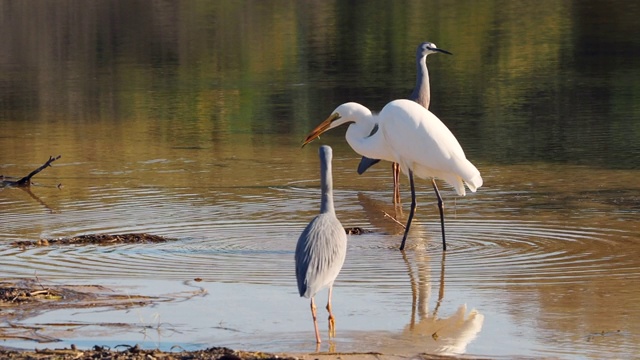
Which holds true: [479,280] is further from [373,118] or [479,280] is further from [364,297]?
[373,118]

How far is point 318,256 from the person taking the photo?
669 cm

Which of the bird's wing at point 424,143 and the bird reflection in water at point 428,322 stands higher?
the bird's wing at point 424,143

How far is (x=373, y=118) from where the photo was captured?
34.2ft

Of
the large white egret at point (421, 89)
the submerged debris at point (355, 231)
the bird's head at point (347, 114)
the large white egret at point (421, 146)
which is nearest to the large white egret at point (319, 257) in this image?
the large white egret at point (421, 146)

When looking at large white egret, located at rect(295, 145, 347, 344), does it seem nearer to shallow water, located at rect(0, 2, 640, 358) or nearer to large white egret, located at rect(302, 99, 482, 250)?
shallow water, located at rect(0, 2, 640, 358)

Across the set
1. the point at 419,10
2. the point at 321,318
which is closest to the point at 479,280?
the point at 321,318

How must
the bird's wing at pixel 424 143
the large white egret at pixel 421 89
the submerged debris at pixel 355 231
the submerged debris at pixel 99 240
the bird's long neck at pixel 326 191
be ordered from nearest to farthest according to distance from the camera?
the bird's long neck at pixel 326 191
the bird's wing at pixel 424 143
the submerged debris at pixel 99 240
the submerged debris at pixel 355 231
the large white egret at pixel 421 89

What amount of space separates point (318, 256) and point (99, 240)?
361 cm

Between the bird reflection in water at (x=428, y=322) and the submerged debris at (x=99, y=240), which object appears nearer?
the bird reflection in water at (x=428, y=322)

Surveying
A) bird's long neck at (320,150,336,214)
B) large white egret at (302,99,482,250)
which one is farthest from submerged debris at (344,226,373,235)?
bird's long neck at (320,150,336,214)

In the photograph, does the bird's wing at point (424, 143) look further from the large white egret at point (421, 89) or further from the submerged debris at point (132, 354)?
the submerged debris at point (132, 354)

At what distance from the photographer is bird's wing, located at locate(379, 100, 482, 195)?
963cm

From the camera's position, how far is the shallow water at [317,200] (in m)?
7.26

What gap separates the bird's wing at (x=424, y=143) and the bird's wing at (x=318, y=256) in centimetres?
282
